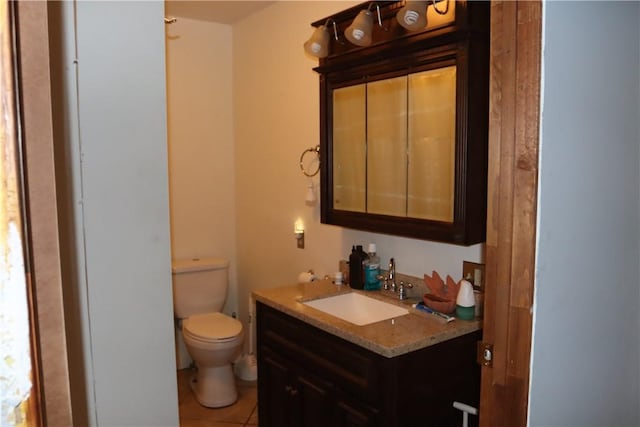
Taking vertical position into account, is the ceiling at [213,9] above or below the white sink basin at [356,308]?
above

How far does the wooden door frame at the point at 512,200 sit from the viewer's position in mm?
1151

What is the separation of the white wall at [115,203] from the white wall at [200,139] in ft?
9.42

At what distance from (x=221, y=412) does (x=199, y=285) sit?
81 cm

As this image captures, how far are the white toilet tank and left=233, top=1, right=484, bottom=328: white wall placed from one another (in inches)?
8.9

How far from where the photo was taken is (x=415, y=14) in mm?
1915

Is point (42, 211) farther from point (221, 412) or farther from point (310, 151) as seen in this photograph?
point (221, 412)

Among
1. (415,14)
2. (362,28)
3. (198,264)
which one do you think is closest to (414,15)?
(415,14)

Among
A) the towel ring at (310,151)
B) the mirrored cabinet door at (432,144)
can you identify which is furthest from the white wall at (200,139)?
the mirrored cabinet door at (432,144)

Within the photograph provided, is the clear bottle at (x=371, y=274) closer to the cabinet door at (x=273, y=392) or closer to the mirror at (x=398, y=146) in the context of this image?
the mirror at (x=398, y=146)

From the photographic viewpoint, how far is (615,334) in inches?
56.1

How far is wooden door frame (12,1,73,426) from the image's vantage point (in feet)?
1.68

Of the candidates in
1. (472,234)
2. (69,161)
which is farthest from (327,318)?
(69,161)

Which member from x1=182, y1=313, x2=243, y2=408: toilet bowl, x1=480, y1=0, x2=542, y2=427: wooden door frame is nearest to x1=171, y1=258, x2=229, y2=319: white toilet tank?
x1=182, y1=313, x2=243, y2=408: toilet bowl

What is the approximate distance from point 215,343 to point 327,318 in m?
1.14
